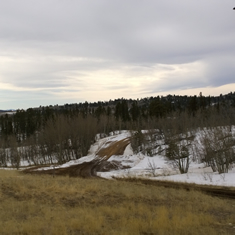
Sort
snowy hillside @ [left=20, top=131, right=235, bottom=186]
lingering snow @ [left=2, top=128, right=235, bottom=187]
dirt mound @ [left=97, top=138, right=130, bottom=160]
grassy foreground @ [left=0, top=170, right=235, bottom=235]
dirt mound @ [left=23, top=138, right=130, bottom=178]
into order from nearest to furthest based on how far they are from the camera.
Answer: grassy foreground @ [left=0, top=170, right=235, bottom=235], lingering snow @ [left=2, top=128, right=235, bottom=187], snowy hillside @ [left=20, top=131, right=235, bottom=186], dirt mound @ [left=23, top=138, right=130, bottom=178], dirt mound @ [left=97, top=138, right=130, bottom=160]

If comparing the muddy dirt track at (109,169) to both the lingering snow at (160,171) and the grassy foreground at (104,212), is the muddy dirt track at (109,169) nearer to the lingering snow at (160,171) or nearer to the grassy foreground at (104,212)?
the lingering snow at (160,171)

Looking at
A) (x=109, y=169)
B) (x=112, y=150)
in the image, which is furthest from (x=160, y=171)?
(x=112, y=150)

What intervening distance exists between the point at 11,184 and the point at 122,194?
724 cm

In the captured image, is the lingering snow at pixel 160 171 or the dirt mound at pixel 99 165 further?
the dirt mound at pixel 99 165

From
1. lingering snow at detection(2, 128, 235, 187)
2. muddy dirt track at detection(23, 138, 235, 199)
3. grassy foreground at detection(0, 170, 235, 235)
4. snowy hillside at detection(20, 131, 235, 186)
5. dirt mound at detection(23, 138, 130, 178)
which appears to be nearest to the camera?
grassy foreground at detection(0, 170, 235, 235)

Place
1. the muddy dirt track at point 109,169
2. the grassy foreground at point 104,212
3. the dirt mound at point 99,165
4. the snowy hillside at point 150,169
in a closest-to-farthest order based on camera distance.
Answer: the grassy foreground at point 104,212 → the muddy dirt track at point 109,169 → the snowy hillside at point 150,169 → the dirt mound at point 99,165

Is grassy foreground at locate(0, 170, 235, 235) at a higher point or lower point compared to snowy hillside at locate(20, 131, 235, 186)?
Answer: higher

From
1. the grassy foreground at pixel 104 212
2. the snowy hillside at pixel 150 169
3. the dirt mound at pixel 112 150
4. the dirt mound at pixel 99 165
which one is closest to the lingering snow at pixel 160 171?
the snowy hillside at pixel 150 169

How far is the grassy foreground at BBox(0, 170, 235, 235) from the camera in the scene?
7934 millimetres

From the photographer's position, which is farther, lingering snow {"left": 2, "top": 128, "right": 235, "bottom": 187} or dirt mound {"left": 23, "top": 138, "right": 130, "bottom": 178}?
dirt mound {"left": 23, "top": 138, "right": 130, "bottom": 178}

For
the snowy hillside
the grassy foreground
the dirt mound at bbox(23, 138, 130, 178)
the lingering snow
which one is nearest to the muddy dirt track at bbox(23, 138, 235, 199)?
the dirt mound at bbox(23, 138, 130, 178)

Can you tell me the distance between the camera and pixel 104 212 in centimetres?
1041

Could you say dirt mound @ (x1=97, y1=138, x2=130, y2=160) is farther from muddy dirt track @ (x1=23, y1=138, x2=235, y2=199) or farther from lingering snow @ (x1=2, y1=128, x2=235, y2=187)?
lingering snow @ (x1=2, y1=128, x2=235, y2=187)

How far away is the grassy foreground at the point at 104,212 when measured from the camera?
7.93 m
